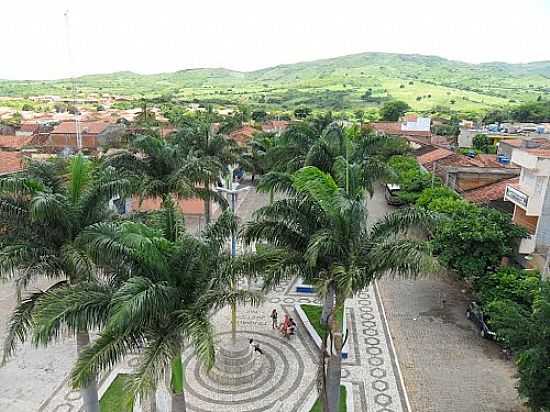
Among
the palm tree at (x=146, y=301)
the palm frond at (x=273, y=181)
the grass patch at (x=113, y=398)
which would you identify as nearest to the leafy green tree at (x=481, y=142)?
the palm frond at (x=273, y=181)

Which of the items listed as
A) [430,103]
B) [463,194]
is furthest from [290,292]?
[430,103]

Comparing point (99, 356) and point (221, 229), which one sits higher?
point (221, 229)

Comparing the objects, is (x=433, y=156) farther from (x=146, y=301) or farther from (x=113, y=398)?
(x=146, y=301)

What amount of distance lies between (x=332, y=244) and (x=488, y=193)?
69.6 feet

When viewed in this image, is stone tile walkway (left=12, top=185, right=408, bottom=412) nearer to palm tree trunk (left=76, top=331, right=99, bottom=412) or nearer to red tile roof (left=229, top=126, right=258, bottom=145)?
palm tree trunk (left=76, top=331, right=99, bottom=412)

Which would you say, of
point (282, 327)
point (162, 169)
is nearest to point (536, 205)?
point (282, 327)

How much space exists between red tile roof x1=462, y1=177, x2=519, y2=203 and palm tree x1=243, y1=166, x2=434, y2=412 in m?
17.6

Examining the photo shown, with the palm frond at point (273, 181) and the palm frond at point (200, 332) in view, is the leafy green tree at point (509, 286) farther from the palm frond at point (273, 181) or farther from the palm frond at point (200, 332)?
the palm frond at point (200, 332)

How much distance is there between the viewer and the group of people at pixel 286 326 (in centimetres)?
1809

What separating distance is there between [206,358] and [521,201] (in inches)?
729

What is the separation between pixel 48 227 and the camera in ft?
36.3

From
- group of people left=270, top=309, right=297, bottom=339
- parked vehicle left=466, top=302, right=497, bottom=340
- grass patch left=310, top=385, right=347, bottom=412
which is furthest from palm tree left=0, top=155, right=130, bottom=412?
parked vehicle left=466, top=302, right=497, bottom=340

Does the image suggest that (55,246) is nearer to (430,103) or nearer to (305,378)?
(305,378)

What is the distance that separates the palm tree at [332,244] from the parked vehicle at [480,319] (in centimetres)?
892
